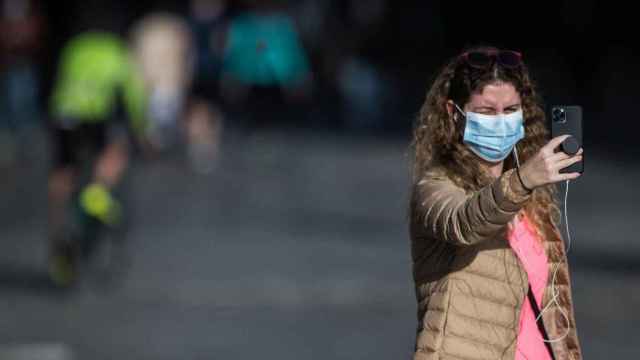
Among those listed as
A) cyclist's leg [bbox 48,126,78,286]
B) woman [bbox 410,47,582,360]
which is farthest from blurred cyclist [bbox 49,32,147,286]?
woman [bbox 410,47,582,360]

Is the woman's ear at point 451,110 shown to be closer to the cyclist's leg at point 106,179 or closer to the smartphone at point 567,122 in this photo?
the smartphone at point 567,122

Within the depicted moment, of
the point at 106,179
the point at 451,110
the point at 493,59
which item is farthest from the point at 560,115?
the point at 106,179

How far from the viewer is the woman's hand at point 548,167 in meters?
4.63

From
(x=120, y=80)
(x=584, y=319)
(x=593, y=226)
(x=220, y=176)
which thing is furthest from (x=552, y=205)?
(x=220, y=176)

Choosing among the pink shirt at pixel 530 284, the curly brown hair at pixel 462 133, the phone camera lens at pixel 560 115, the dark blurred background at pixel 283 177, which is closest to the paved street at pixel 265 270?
the dark blurred background at pixel 283 177

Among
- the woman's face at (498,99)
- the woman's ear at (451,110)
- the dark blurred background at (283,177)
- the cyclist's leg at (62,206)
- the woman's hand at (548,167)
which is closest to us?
the woman's hand at (548,167)

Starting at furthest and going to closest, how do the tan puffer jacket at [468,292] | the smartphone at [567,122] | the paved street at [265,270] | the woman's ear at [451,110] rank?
the paved street at [265,270], the woman's ear at [451,110], the tan puffer jacket at [468,292], the smartphone at [567,122]

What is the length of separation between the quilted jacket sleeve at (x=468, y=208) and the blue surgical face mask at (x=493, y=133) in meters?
0.11

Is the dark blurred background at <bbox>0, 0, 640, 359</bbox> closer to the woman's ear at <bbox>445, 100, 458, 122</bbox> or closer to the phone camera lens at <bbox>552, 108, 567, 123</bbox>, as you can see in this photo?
the woman's ear at <bbox>445, 100, 458, 122</bbox>

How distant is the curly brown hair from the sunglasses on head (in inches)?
0.4

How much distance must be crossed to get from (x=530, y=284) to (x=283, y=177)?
1831cm

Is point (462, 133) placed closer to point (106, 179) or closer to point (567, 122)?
point (567, 122)

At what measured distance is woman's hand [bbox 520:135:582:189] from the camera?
4629mm

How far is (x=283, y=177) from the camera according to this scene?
76.3 feet
